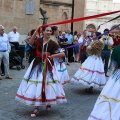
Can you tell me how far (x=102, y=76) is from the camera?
912cm

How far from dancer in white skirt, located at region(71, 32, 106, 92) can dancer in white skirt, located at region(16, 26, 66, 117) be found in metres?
2.39

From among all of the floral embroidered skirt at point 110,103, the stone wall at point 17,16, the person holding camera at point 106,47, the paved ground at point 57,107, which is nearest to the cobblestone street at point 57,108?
the paved ground at point 57,107

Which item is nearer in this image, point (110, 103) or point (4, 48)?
point (110, 103)

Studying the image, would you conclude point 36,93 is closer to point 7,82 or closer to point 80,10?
point 7,82

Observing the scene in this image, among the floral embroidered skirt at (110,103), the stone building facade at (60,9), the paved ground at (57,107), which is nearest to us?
the floral embroidered skirt at (110,103)

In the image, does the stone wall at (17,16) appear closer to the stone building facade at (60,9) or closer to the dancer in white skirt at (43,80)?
the stone building facade at (60,9)

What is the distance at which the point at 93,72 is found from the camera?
29.8ft

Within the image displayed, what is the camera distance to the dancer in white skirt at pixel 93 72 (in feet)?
29.2

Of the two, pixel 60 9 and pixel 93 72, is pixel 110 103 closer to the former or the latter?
pixel 93 72

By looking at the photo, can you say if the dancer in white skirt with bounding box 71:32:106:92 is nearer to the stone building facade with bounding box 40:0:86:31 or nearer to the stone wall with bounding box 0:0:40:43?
the stone wall with bounding box 0:0:40:43

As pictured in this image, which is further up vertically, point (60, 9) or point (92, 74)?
point (60, 9)

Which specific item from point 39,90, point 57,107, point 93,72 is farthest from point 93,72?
point 39,90

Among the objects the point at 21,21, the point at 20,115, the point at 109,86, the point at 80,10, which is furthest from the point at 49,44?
the point at 80,10

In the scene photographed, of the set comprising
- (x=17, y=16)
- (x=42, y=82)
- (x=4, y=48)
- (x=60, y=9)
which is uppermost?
(x=60, y=9)
